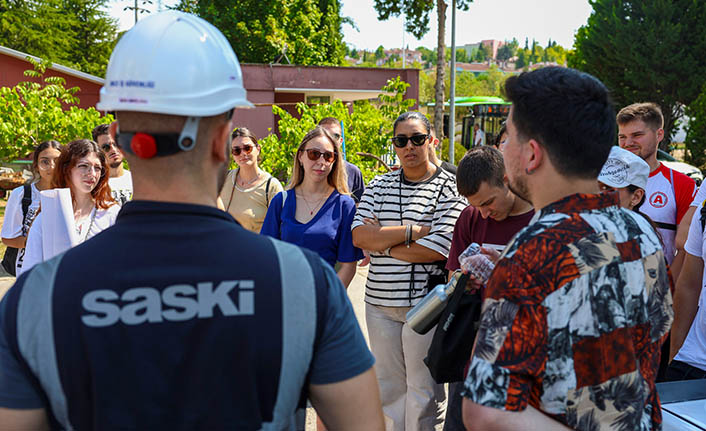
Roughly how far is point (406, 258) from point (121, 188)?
2394 mm

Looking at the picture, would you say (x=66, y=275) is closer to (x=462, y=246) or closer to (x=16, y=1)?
(x=462, y=246)

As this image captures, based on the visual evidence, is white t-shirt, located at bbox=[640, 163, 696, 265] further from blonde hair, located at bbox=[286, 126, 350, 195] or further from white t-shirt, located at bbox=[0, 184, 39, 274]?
white t-shirt, located at bbox=[0, 184, 39, 274]

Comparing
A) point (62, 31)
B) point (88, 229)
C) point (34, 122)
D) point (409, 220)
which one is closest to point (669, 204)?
point (409, 220)

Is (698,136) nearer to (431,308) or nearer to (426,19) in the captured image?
(426,19)

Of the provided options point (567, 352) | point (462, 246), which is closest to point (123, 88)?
point (567, 352)

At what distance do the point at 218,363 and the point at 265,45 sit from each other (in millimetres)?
37617

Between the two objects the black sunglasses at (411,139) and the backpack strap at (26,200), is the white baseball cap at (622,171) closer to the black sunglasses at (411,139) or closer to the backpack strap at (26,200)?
the black sunglasses at (411,139)

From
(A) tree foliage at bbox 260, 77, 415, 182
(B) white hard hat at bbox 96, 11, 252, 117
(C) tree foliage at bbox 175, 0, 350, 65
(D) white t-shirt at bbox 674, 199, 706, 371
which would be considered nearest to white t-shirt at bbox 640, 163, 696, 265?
(D) white t-shirt at bbox 674, 199, 706, 371

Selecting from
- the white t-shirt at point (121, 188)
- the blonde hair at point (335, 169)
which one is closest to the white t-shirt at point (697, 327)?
the blonde hair at point (335, 169)

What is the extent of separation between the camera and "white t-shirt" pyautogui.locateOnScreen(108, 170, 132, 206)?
4320mm

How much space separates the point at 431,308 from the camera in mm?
2561

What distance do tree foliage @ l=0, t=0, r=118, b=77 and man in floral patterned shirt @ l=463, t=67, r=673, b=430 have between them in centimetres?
3732

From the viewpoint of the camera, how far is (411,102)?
9727mm

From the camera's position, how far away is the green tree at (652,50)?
2589 centimetres
